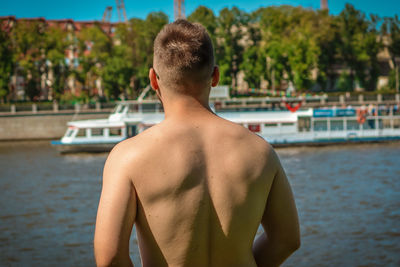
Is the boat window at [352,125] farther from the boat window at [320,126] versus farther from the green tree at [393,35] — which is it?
the green tree at [393,35]

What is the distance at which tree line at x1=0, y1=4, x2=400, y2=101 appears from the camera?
198ft

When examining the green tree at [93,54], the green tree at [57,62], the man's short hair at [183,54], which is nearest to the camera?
the man's short hair at [183,54]

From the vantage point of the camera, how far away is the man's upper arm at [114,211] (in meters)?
1.67

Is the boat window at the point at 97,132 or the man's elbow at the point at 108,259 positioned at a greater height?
the man's elbow at the point at 108,259

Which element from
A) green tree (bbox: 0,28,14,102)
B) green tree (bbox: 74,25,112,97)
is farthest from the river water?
green tree (bbox: 74,25,112,97)

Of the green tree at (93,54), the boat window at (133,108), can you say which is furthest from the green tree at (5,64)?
the boat window at (133,108)

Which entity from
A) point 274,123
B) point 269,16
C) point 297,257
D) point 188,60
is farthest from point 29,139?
point 188,60

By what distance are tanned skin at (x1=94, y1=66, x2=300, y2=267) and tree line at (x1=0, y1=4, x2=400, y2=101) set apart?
Result: 191ft

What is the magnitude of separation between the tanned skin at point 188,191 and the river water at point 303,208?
32.6ft

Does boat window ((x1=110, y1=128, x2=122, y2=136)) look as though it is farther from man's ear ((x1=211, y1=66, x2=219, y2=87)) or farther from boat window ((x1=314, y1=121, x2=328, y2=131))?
man's ear ((x1=211, y1=66, x2=219, y2=87))

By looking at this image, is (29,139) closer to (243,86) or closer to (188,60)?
(243,86)

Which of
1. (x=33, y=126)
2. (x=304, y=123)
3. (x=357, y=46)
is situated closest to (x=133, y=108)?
(x=304, y=123)

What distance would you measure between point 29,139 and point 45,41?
13.9 m

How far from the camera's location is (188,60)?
1.81m
